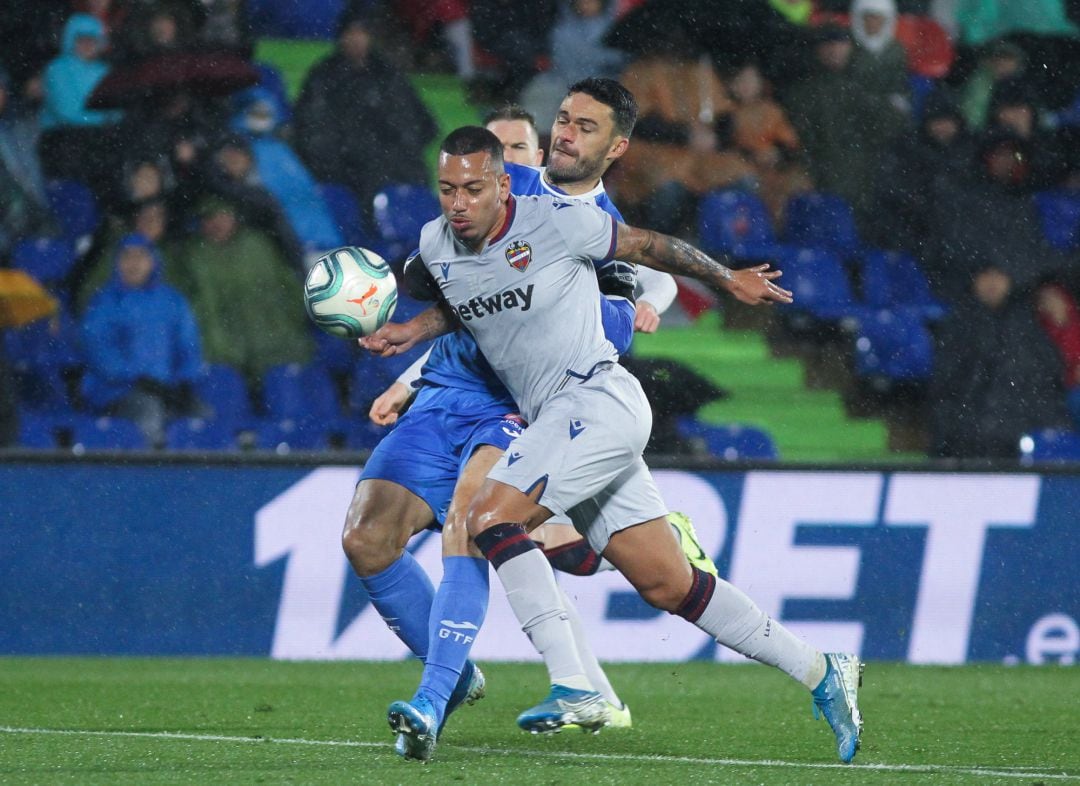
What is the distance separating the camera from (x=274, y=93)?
9883 millimetres

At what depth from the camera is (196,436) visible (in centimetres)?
820

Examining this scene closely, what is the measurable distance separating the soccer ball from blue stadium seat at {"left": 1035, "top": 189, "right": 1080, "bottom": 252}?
5.99 m

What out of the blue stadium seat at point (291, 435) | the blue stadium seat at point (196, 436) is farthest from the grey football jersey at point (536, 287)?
the blue stadium seat at point (291, 435)

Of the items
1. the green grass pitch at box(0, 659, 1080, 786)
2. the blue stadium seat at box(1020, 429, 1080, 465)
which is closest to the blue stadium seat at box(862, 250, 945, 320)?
the blue stadium seat at box(1020, 429, 1080, 465)

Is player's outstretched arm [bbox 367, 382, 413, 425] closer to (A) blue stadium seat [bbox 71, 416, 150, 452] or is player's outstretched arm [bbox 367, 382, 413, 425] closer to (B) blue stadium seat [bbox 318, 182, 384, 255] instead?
(A) blue stadium seat [bbox 71, 416, 150, 452]

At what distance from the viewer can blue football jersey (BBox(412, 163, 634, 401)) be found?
16.7 ft

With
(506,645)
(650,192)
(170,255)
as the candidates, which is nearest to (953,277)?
(650,192)

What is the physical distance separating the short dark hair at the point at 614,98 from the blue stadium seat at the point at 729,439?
359cm

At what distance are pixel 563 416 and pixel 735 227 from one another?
17.2 ft

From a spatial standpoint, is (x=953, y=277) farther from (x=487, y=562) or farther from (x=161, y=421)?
(x=487, y=562)

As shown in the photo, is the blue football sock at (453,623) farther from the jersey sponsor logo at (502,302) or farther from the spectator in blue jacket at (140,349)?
the spectator in blue jacket at (140,349)

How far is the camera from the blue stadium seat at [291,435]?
330 inches

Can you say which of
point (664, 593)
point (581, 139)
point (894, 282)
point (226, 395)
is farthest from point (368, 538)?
point (894, 282)

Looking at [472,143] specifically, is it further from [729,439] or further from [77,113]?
[77,113]
